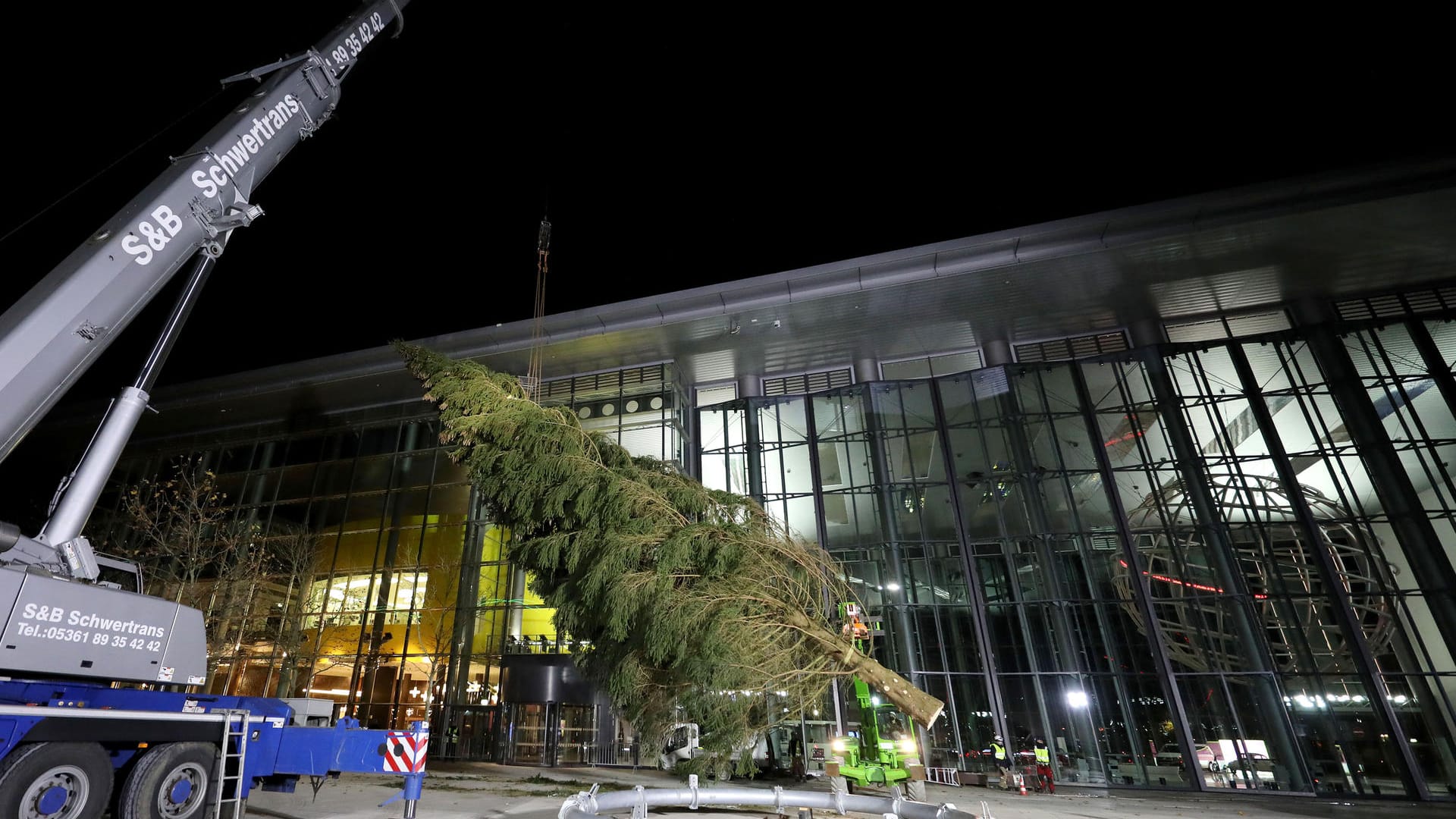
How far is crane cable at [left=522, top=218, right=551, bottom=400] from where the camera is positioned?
659 inches

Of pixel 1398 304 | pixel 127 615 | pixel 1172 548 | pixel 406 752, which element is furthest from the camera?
pixel 1398 304

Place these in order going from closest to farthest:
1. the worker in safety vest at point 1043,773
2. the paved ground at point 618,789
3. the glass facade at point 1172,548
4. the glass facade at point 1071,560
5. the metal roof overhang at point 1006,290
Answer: the paved ground at point 618,789 < the worker in safety vest at point 1043,773 < the glass facade at point 1172,548 < the glass facade at point 1071,560 < the metal roof overhang at point 1006,290

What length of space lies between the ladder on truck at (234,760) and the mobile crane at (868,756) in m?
7.94

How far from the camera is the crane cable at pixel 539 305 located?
54.9 feet

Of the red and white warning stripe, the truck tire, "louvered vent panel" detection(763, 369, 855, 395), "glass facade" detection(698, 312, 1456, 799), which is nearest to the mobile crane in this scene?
"glass facade" detection(698, 312, 1456, 799)

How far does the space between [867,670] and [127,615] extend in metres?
8.85

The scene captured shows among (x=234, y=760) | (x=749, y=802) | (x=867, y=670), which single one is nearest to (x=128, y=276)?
(x=234, y=760)

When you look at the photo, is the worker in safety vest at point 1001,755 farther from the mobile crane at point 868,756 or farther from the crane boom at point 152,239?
the crane boom at point 152,239

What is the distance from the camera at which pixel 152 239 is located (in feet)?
21.1

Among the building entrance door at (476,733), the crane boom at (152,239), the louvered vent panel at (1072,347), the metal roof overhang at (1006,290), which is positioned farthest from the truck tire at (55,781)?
the louvered vent panel at (1072,347)

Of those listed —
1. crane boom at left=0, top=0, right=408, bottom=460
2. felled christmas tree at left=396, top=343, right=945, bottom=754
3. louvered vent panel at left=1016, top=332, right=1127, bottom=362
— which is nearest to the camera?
crane boom at left=0, top=0, right=408, bottom=460

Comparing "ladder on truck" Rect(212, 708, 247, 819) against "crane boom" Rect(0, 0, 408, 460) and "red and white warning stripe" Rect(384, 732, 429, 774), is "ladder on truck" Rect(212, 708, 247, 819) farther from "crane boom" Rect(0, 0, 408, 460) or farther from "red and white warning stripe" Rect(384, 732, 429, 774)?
"crane boom" Rect(0, 0, 408, 460)

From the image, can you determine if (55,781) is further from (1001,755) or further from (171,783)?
(1001,755)

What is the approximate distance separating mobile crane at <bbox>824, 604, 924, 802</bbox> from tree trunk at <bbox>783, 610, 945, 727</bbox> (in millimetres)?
606
